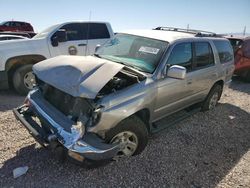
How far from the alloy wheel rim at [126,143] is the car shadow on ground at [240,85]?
6162 millimetres

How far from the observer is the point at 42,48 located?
6660 mm

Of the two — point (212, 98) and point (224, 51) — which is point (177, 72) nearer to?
point (212, 98)

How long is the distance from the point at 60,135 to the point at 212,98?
163 inches

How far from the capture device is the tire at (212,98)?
581cm

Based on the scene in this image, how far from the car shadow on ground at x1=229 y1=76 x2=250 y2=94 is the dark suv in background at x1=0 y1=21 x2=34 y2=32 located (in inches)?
639

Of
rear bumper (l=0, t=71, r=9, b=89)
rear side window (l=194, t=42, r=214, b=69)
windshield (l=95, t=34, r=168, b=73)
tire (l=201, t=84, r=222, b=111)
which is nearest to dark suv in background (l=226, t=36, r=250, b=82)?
tire (l=201, t=84, r=222, b=111)

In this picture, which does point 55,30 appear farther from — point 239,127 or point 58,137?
point 239,127

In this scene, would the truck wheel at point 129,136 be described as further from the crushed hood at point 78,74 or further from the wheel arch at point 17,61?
the wheel arch at point 17,61

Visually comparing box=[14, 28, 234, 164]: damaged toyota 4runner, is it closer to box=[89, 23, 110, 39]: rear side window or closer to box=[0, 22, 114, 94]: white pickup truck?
box=[0, 22, 114, 94]: white pickup truck

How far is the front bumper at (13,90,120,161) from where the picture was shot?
2.84 metres

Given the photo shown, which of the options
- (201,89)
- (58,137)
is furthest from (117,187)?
(201,89)

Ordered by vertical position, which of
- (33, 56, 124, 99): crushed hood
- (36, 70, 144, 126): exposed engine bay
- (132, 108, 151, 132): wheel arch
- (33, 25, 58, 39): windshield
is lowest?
(132, 108, 151, 132): wheel arch

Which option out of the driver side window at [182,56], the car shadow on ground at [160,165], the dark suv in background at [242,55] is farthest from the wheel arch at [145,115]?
the dark suv in background at [242,55]

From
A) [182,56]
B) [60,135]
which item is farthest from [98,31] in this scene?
[60,135]
